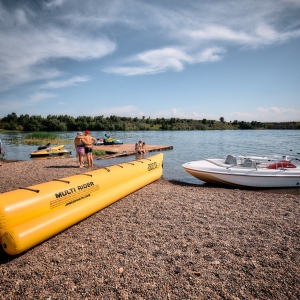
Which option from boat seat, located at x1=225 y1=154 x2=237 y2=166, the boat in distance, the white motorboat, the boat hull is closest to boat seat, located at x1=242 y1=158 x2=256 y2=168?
the white motorboat

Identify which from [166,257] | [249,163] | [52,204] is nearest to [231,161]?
[249,163]

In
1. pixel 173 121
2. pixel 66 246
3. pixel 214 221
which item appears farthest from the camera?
pixel 173 121

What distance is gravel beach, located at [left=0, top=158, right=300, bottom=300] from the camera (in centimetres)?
334

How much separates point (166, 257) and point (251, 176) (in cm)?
683

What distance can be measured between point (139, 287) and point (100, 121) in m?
84.9

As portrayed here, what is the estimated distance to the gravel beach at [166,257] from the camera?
3.34m

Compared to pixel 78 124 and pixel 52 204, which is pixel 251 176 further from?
pixel 78 124

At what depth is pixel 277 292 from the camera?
329 cm

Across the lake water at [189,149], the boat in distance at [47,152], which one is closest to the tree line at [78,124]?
the lake water at [189,149]

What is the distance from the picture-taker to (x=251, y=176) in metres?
9.51

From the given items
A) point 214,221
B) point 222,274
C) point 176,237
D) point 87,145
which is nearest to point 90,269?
point 176,237

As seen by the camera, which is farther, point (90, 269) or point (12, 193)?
point (12, 193)

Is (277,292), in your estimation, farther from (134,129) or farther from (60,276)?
(134,129)

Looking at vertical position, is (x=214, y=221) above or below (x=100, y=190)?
below
